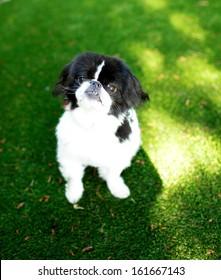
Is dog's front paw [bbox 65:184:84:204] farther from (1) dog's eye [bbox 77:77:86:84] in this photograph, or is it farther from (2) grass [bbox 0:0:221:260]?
(1) dog's eye [bbox 77:77:86:84]

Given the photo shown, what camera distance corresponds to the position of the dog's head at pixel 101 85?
2.31 m

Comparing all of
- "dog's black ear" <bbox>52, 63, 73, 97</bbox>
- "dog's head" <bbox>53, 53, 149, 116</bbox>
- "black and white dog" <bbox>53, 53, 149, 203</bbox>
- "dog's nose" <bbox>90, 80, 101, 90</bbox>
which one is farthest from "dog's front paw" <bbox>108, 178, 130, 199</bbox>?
"dog's nose" <bbox>90, 80, 101, 90</bbox>

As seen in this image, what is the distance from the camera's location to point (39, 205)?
3.14 meters

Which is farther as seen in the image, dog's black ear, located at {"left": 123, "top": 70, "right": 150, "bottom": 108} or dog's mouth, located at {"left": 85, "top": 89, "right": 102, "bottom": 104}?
dog's black ear, located at {"left": 123, "top": 70, "right": 150, "bottom": 108}

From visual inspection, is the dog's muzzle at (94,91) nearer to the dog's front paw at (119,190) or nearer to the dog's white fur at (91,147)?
the dog's white fur at (91,147)

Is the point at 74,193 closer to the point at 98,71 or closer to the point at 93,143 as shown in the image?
the point at 93,143

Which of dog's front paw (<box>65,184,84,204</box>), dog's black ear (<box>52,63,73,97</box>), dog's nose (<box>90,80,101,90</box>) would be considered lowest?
dog's front paw (<box>65,184,84,204</box>)

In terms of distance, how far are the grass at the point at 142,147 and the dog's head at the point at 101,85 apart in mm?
1088

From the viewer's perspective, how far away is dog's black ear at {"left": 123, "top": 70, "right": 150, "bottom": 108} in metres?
2.44

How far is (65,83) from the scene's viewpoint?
8.34 ft

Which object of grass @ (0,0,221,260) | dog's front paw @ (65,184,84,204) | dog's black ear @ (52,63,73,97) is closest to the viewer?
dog's black ear @ (52,63,73,97)

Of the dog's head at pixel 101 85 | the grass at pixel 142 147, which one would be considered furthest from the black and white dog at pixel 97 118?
the grass at pixel 142 147

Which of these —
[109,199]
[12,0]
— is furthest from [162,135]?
[12,0]

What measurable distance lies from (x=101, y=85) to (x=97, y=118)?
0.30 m
